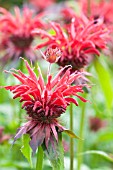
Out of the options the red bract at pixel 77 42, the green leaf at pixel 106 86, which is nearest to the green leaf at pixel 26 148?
the red bract at pixel 77 42

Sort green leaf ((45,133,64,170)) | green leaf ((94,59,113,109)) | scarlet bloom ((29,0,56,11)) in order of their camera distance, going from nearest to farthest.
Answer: green leaf ((45,133,64,170)) → green leaf ((94,59,113,109)) → scarlet bloom ((29,0,56,11))

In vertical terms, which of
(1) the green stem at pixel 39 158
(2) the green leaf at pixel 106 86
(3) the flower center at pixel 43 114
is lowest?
(1) the green stem at pixel 39 158

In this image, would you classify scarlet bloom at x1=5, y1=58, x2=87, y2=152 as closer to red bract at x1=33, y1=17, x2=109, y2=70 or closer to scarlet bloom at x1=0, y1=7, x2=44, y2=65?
red bract at x1=33, y1=17, x2=109, y2=70

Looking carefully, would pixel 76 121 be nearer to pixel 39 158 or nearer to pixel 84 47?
pixel 84 47

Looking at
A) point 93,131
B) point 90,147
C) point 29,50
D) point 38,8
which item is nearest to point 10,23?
point 29,50

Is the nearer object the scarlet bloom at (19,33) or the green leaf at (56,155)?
the green leaf at (56,155)

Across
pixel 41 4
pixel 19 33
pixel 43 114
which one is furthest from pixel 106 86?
pixel 41 4

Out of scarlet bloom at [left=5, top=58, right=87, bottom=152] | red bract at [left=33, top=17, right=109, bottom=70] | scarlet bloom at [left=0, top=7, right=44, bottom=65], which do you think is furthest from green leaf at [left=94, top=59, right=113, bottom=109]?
scarlet bloom at [left=5, top=58, right=87, bottom=152]

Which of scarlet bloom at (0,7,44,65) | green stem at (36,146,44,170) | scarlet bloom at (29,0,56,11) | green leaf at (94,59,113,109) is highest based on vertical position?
scarlet bloom at (29,0,56,11)

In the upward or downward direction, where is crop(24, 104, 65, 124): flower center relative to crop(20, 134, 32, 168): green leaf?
upward

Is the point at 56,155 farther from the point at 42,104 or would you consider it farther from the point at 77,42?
the point at 77,42

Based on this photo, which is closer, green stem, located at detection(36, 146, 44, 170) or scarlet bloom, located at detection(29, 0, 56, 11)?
green stem, located at detection(36, 146, 44, 170)

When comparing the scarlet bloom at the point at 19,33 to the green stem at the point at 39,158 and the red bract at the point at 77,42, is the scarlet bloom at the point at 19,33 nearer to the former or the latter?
the red bract at the point at 77,42
